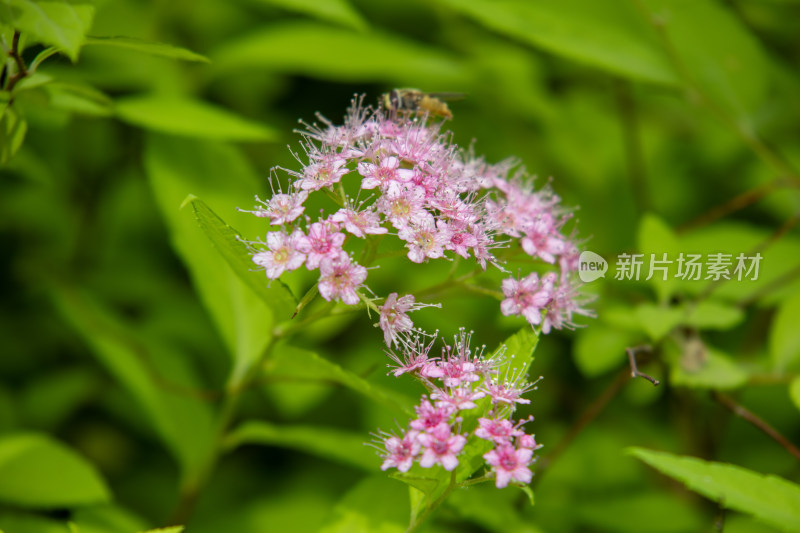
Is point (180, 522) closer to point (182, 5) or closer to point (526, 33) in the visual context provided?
point (526, 33)

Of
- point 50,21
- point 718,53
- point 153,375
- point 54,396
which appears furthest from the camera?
point 718,53

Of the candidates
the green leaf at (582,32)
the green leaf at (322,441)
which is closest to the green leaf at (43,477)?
the green leaf at (322,441)

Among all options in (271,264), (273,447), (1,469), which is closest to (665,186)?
(273,447)

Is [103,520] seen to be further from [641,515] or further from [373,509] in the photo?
[641,515]

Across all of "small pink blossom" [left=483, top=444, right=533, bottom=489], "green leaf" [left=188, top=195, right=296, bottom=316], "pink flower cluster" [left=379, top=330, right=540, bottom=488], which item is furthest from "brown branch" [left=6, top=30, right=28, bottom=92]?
"small pink blossom" [left=483, top=444, right=533, bottom=489]

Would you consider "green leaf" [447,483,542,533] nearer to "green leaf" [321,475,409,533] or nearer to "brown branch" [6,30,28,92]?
"green leaf" [321,475,409,533]

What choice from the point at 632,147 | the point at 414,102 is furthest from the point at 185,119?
the point at 632,147

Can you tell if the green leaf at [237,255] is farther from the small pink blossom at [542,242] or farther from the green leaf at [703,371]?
the green leaf at [703,371]
